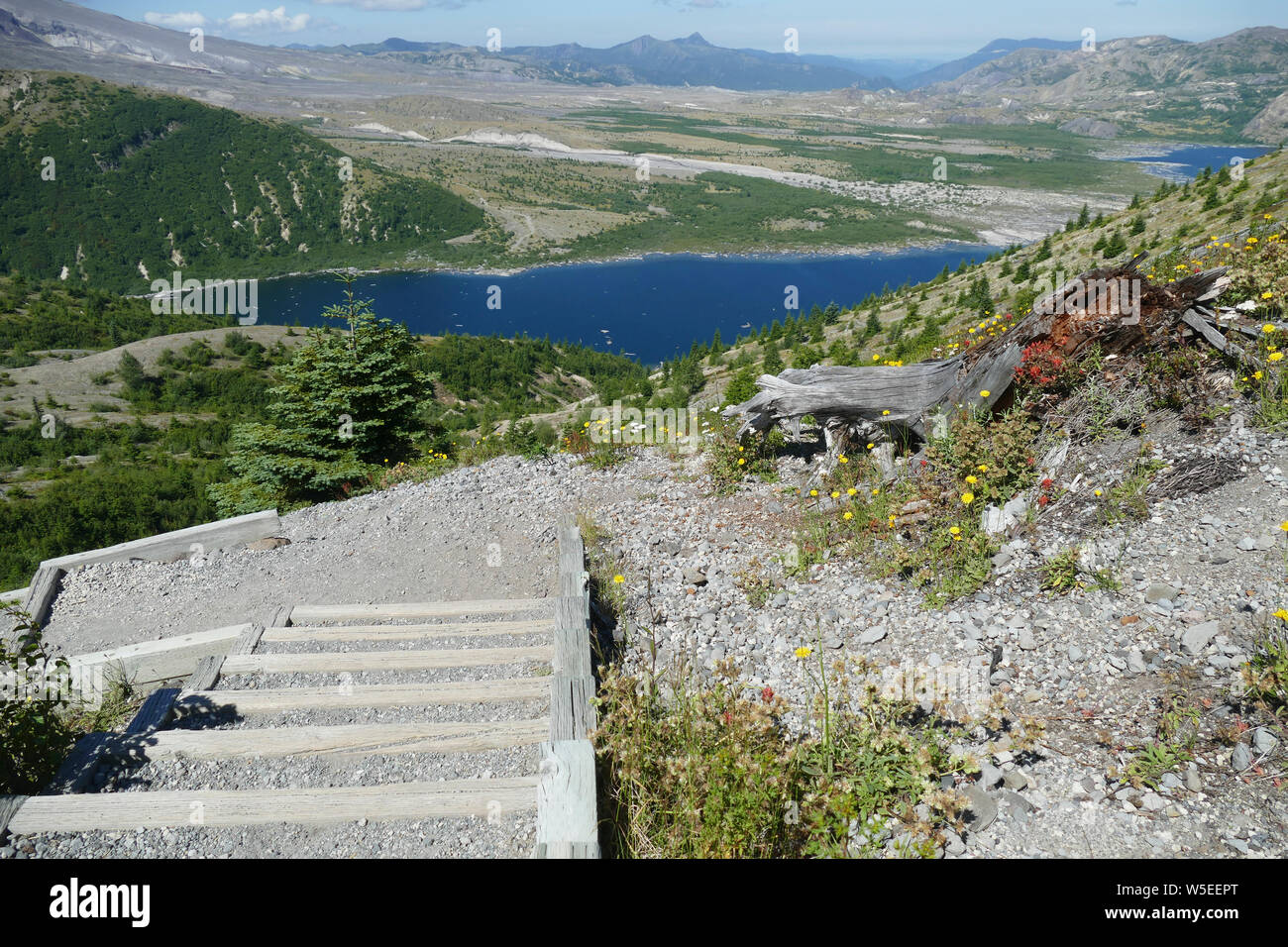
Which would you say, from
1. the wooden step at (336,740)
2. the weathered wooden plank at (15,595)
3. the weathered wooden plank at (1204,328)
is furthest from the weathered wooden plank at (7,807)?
the weathered wooden plank at (1204,328)

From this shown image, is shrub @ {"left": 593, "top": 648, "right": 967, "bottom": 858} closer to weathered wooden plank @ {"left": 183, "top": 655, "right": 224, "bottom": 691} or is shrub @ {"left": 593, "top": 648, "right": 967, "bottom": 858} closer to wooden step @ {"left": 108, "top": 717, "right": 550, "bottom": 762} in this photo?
wooden step @ {"left": 108, "top": 717, "right": 550, "bottom": 762}

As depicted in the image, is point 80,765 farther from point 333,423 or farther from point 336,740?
point 333,423

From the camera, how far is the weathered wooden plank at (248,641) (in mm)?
6137

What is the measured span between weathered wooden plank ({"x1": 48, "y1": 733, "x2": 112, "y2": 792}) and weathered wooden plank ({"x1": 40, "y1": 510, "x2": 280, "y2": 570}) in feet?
18.2

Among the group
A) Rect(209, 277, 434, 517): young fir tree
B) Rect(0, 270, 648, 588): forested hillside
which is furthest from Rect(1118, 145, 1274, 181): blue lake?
Rect(209, 277, 434, 517): young fir tree

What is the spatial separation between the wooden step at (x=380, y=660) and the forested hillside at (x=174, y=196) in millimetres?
140035

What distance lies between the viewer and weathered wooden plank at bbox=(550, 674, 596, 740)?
14.1 ft

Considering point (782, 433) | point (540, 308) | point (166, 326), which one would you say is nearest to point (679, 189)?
point (540, 308)

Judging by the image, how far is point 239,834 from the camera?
378 centimetres

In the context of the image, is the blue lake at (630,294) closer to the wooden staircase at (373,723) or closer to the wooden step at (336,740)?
the wooden staircase at (373,723)

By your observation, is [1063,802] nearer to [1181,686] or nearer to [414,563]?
[1181,686]

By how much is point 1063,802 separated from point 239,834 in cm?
456

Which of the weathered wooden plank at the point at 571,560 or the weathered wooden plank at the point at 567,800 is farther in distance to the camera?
the weathered wooden plank at the point at 571,560

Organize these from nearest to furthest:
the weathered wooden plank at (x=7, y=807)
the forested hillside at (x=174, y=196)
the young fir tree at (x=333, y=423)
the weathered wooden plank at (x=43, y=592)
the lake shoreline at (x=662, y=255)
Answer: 1. the weathered wooden plank at (x=7, y=807)
2. the weathered wooden plank at (x=43, y=592)
3. the young fir tree at (x=333, y=423)
4. the lake shoreline at (x=662, y=255)
5. the forested hillside at (x=174, y=196)
